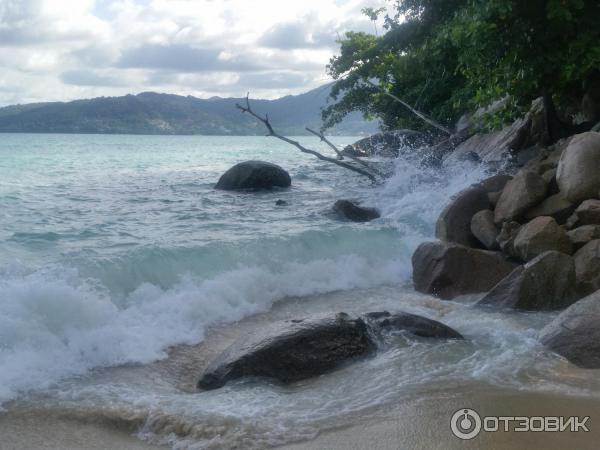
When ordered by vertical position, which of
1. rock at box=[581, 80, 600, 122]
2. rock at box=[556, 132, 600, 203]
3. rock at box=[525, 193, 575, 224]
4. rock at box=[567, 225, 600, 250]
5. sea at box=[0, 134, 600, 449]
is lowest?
sea at box=[0, 134, 600, 449]

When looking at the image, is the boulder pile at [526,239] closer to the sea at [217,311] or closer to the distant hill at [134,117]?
the sea at [217,311]

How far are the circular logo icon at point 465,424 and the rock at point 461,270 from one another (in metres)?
3.75

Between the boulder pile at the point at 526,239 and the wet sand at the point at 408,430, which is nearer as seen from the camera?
the wet sand at the point at 408,430

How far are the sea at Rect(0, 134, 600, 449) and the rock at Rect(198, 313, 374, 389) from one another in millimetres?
133

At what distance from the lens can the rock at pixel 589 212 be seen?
27.6 feet

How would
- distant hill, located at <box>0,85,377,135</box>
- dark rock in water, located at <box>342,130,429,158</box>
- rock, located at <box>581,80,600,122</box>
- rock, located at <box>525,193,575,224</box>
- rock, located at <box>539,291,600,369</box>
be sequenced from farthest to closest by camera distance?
distant hill, located at <box>0,85,377,135</box> < dark rock in water, located at <box>342,130,429,158</box> < rock, located at <box>581,80,600,122</box> < rock, located at <box>525,193,575,224</box> < rock, located at <box>539,291,600,369</box>

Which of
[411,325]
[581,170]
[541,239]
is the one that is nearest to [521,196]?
[581,170]

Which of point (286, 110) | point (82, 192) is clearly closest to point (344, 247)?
point (82, 192)

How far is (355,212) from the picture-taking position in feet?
46.5

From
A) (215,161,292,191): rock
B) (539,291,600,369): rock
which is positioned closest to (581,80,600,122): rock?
(539,291,600,369): rock

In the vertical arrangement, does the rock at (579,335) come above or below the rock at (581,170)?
below

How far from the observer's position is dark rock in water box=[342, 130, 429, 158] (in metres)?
25.0

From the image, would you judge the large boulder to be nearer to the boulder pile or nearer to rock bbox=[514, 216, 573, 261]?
the boulder pile

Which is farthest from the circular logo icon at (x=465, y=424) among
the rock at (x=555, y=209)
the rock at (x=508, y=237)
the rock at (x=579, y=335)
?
the rock at (x=555, y=209)
